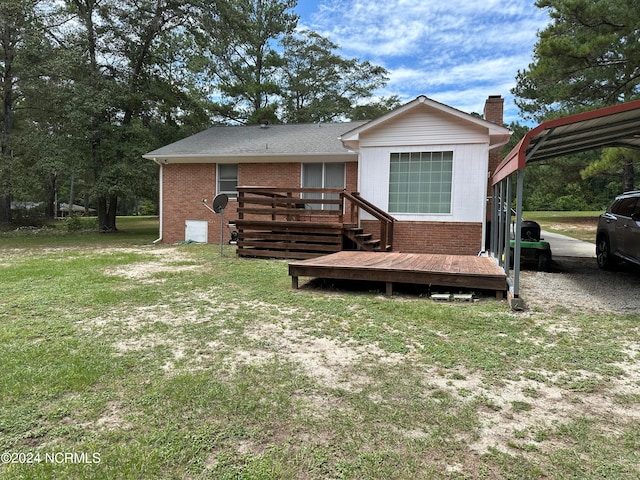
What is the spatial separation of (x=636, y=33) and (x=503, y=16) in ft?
13.4

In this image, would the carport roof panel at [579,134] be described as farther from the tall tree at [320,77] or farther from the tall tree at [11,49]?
the tall tree at [320,77]

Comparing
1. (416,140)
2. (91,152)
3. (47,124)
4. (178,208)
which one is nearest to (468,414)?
(416,140)

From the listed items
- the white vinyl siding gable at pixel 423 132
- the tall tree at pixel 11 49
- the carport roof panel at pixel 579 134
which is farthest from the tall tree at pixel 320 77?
the carport roof panel at pixel 579 134

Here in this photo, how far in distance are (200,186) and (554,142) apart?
34.1 ft

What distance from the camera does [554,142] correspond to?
6.80 meters

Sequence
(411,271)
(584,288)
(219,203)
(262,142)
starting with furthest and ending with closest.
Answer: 1. (262,142)
2. (219,203)
3. (584,288)
4. (411,271)

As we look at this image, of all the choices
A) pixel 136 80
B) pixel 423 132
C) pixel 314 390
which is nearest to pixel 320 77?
pixel 136 80

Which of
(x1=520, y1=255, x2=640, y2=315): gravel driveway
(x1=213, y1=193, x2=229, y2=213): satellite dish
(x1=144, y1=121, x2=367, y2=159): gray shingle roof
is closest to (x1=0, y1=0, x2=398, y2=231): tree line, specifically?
(x1=144, y1=121, x2=367, y2=159): gray shingle roof

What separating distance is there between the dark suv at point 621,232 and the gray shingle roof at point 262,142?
6.68 meters

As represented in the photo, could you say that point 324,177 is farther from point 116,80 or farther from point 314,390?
point 116,80

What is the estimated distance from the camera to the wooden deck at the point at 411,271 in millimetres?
5543

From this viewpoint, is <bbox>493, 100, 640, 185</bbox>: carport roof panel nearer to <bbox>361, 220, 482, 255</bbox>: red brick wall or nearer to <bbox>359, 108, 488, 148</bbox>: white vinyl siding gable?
<bbox>359, 108, 488, 148</bbox>: white vinyl siding gable

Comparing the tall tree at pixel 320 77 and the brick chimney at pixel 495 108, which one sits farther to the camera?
the tall tree at pixel 320 77

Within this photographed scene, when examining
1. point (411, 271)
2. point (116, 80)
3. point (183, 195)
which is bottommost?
point (411, 271)
